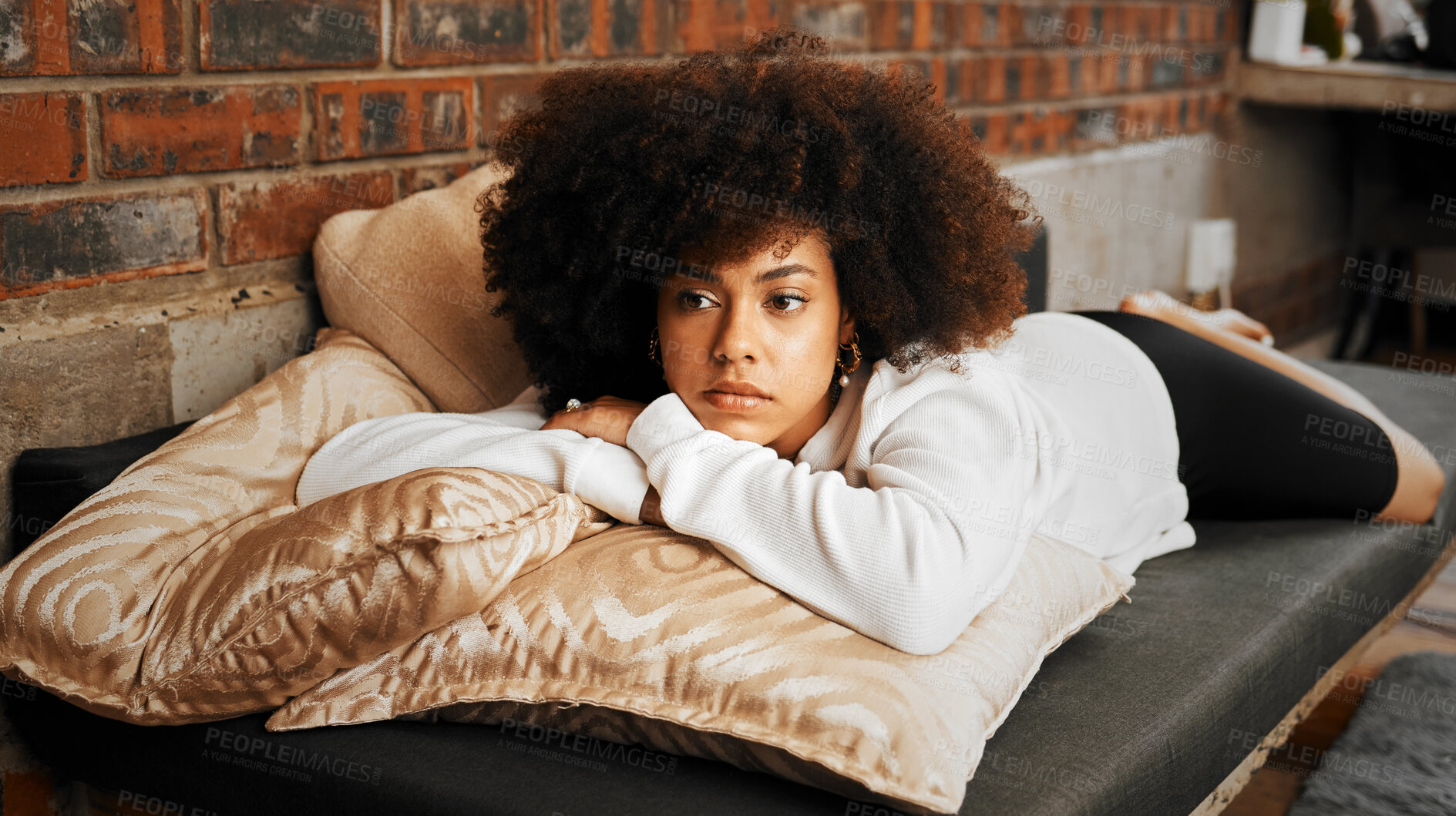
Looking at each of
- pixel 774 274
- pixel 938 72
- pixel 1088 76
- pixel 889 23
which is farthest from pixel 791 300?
pixel 1088 76

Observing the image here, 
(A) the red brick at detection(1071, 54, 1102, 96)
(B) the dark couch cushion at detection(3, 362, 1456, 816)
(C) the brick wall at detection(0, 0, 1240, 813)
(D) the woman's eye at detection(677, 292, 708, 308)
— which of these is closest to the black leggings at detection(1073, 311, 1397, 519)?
(B) the dark couch cushion at detection(3, 362, 1456, 816)

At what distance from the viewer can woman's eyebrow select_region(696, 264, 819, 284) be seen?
3.84ft

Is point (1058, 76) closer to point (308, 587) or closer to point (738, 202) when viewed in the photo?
point (738, 202)

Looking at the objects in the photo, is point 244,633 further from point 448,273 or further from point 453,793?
point 448,273

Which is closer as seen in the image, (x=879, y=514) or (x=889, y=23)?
(x=879, y=514)

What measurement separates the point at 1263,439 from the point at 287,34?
4.55ft

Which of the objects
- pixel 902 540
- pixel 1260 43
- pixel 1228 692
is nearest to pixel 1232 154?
pixel 1260 43

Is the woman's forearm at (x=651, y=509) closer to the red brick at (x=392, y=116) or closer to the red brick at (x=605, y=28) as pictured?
the red brick at (x=392, y=116)

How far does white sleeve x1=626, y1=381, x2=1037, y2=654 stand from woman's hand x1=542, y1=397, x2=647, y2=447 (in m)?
0.07

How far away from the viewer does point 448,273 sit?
1.48m

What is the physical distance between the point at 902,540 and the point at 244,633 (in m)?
0.56

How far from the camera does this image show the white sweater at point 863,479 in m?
1.04

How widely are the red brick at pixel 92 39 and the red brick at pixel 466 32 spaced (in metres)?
0.33

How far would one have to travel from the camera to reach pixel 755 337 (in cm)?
117
